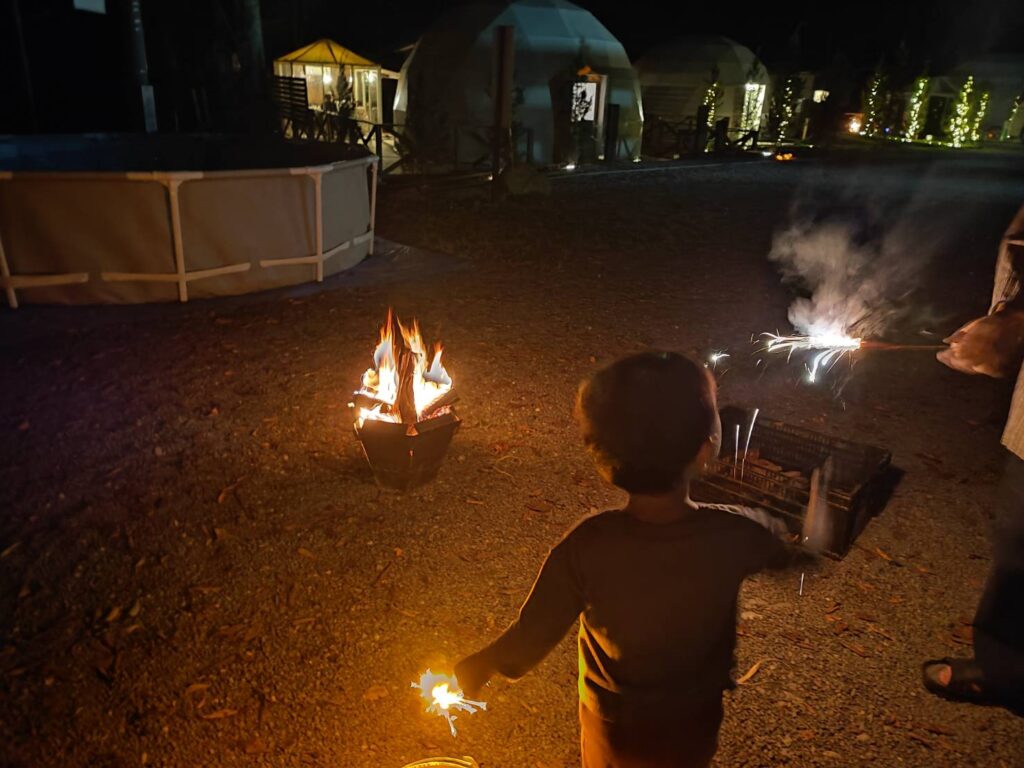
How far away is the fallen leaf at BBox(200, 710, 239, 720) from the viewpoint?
3.22 metres

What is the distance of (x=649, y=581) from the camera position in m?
1.90

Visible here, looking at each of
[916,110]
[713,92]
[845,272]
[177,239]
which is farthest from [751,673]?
[916,110]

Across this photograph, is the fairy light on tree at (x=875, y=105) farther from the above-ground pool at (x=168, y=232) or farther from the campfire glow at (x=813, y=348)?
the above-ground pool at (x=168, y=232)

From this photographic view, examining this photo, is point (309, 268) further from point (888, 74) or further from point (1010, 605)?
point (888, 74)

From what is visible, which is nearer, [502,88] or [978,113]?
[502,88]

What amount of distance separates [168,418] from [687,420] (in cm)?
528

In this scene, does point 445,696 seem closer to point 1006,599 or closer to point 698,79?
point 1006,599

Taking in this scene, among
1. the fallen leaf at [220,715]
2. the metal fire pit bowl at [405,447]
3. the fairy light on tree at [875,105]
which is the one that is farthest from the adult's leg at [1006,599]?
the fairy light on tree at [875,105]

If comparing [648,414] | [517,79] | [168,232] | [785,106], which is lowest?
[168,232]

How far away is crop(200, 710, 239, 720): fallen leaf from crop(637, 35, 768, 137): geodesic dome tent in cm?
3611

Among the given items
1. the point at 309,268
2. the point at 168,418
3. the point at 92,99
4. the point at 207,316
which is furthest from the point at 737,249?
the point at 92,99

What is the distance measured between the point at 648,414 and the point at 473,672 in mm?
914

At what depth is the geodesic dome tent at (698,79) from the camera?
36281 millimetres

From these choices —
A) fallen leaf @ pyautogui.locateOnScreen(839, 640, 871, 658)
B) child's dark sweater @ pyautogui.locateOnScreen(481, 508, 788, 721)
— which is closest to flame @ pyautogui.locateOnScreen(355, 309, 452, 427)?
fallen leaf @ pyautogui.locateOnScreen(839, 640, 871, 658)
